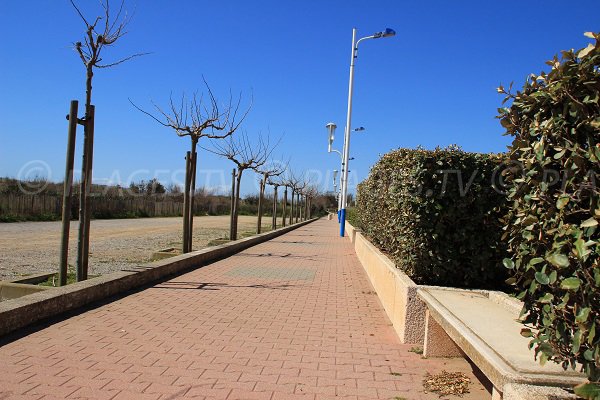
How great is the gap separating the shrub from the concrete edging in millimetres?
Answer: 4416

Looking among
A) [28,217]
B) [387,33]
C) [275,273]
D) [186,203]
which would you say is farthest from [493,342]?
[28,217]

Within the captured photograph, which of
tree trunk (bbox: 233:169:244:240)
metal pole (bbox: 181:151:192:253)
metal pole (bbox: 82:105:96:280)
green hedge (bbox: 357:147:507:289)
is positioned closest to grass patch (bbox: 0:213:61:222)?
tree trunk (bbox: 233:169:244:240)

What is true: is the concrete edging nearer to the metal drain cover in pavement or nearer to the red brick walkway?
the red brick walkway

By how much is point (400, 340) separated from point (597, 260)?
3589 mm

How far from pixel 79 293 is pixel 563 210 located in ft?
17.5

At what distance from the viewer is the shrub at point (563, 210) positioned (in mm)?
2039

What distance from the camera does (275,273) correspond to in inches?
394

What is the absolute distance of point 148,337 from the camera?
4.89 m

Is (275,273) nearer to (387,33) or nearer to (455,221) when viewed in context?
(455,221)

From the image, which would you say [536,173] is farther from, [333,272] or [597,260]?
[333,272]

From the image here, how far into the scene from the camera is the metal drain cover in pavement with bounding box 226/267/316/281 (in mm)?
9439

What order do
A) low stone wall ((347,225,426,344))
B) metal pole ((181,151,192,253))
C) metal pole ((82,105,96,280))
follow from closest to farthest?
low stone wall ((347,225,426,344)), metal pole ((82,105,96,280)), metal pole ((181,151,192,253))

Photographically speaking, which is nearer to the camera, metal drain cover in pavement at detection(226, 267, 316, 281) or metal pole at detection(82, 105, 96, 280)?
metal pole at detection(82, 105, 96, 280)

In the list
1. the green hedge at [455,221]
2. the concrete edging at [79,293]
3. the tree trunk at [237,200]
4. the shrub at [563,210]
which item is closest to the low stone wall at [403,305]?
the green hedge at [455,221]
